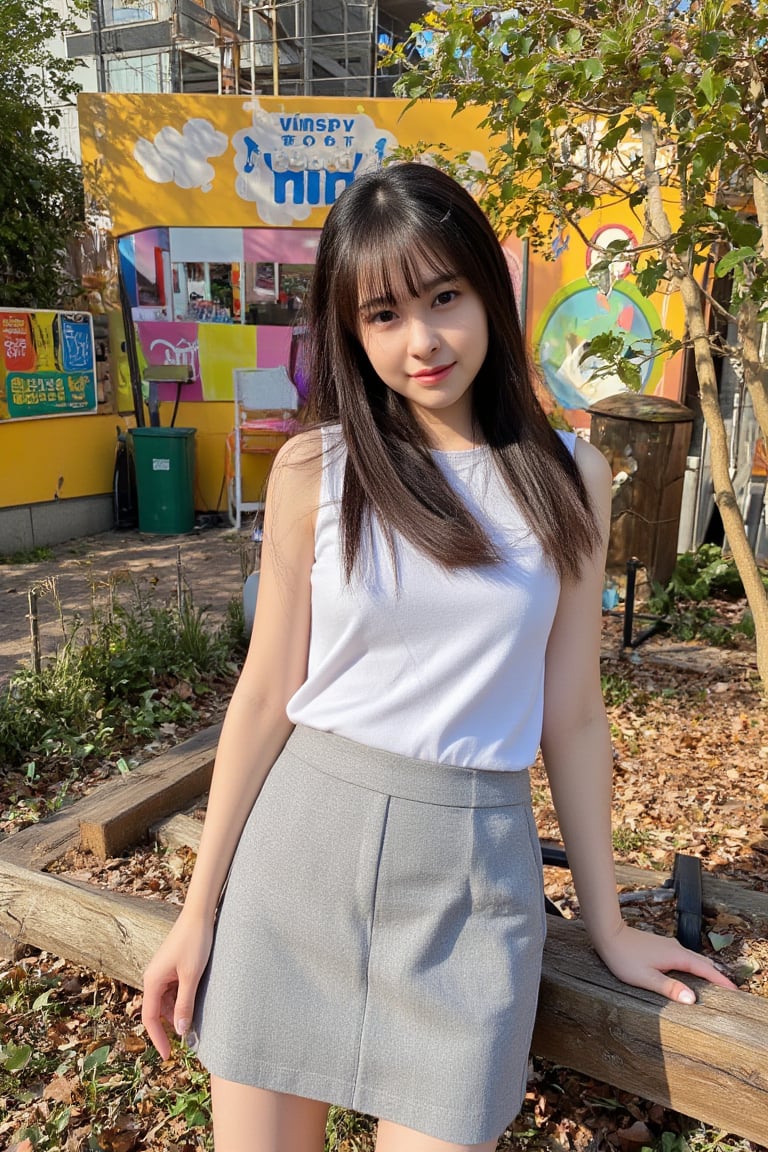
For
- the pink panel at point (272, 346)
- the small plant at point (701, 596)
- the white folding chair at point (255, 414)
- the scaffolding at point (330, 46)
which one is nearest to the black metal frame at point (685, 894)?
the small plant at point (701, 596)

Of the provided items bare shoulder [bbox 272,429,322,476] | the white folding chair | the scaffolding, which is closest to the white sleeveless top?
bare shoulder [bbox 272,429,322,476]

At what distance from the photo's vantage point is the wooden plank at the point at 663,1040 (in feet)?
4.96

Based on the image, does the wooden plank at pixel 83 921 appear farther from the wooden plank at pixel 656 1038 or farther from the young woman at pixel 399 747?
the wooden plank at pixel 656 1038

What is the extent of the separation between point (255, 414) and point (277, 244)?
5.17ft

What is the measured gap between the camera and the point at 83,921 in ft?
7.22

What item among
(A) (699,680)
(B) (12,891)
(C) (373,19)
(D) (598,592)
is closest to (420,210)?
(D) (598,592)

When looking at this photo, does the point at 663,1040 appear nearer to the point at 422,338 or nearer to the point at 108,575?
the point at 422,338

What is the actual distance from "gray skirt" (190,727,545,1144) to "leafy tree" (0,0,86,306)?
313 inches

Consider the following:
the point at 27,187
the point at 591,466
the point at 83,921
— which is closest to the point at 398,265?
the point at 591,466

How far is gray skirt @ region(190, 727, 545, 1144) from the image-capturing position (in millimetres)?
1370

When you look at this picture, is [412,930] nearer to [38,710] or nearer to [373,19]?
[38,710]

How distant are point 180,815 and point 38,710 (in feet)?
4.04

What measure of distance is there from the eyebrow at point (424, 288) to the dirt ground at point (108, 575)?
348 cm

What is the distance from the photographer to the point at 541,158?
3283mm
